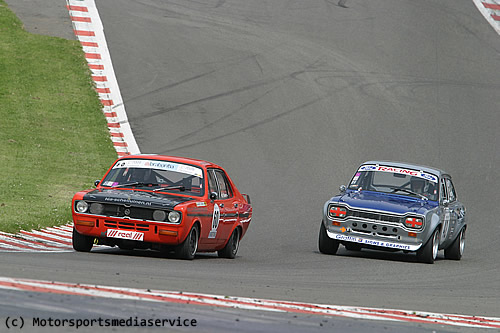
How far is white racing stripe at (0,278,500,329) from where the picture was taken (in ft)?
22.8

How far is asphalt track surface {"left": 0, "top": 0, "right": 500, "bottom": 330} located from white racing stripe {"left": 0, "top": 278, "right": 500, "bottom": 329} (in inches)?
15.0

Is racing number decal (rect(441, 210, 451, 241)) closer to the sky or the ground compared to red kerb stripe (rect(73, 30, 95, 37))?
closer to the sky

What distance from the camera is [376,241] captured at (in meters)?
13.1

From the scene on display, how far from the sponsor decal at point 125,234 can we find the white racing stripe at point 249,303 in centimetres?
326

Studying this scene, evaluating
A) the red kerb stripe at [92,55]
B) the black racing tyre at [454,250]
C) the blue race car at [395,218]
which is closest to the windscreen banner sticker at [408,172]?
the blue race car at [395,218]

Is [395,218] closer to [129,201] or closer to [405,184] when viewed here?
[405,184]

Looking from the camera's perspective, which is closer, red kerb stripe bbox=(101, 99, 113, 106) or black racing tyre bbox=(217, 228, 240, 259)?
black racing tyre bbox=(217, 228, 240, 259)

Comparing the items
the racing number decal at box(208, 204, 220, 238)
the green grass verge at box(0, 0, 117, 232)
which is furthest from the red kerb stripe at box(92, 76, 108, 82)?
the racing number decal at box(208, 204, 220, 238)

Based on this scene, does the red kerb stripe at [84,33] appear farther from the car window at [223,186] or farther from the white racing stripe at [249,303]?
the white racing stripe at [249,303]

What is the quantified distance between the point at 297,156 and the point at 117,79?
6.85m

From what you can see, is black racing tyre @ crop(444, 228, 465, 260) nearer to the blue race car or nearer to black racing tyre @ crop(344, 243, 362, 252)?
the blue race car

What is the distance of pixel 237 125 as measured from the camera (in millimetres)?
23781

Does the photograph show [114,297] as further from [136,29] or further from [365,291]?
[136,29]

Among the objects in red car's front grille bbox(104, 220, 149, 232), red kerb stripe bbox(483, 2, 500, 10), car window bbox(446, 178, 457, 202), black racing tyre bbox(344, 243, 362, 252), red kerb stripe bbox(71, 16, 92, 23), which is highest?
red kerb stripe bbox(483, 2, 500, 10)
